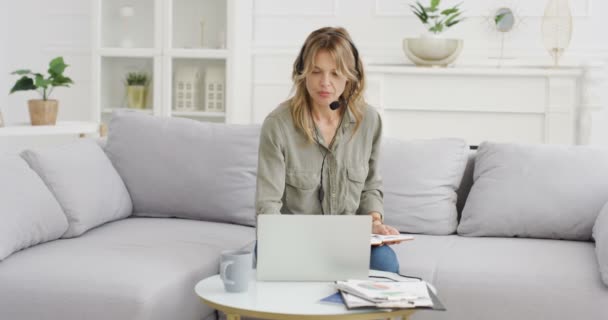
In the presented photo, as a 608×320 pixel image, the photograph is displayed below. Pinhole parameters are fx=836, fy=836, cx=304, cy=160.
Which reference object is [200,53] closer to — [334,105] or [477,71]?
[477,71]

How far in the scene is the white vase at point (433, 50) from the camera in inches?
179

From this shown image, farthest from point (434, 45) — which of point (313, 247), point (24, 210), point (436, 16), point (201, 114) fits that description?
point (313, 247)

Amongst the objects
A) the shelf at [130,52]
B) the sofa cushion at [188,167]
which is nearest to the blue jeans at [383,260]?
the sofa cushion at [188,167]

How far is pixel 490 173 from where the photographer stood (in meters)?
2.99

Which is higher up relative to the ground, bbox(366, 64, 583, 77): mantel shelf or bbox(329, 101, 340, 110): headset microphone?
bbox(366, 64, 583, 77): mantel shelf

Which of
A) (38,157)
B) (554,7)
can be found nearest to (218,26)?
(554,7)

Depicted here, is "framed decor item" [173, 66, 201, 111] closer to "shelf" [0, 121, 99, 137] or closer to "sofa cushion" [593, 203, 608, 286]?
"shelf" [0, 121, 99, 137]

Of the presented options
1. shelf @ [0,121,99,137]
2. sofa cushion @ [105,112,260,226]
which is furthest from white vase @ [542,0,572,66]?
shelf @ [0,121,99,137]

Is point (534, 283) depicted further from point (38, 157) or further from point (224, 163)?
point (38, 157)

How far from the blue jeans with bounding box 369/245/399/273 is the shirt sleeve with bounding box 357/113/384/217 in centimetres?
24

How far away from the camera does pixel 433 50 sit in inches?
179

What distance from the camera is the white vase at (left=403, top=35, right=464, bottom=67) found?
14.9ft

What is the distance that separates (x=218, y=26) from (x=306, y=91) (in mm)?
2630

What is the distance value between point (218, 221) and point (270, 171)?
2.65ft
